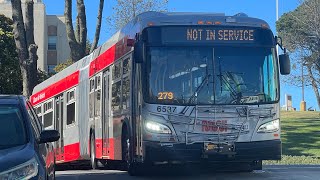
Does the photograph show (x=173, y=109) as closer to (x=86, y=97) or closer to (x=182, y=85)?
(x=182, y=85)

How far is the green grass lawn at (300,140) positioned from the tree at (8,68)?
15006 millimetres

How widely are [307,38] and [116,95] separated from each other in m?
34.0

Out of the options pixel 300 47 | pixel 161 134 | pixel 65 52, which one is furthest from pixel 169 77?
pixel 65 52

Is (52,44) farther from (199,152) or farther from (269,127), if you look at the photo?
(199,152)

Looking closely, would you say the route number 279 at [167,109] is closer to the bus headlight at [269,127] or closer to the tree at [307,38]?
the bus headlight at [269,127]

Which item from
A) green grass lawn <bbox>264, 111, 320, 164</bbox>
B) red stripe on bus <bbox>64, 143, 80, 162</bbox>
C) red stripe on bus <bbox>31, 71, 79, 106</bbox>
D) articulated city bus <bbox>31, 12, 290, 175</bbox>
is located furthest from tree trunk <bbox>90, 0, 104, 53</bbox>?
articulated city bus <bbox>31, 12, 290, 175</bbox>

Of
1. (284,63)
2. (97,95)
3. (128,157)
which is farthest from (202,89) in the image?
(97,95)

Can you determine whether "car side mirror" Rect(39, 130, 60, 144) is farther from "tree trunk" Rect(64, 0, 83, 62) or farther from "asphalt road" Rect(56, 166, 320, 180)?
"tree trunk" Rect(64, 0, 83, 62)

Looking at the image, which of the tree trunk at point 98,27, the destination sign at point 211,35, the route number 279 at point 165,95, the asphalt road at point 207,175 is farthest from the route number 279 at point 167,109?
the tree trunk at point 98,27

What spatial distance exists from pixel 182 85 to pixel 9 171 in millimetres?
5417

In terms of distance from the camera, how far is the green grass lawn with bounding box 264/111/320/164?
922 inches

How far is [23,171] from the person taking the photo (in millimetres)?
6473

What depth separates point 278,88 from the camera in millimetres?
11625

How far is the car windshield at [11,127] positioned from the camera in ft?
24.1
